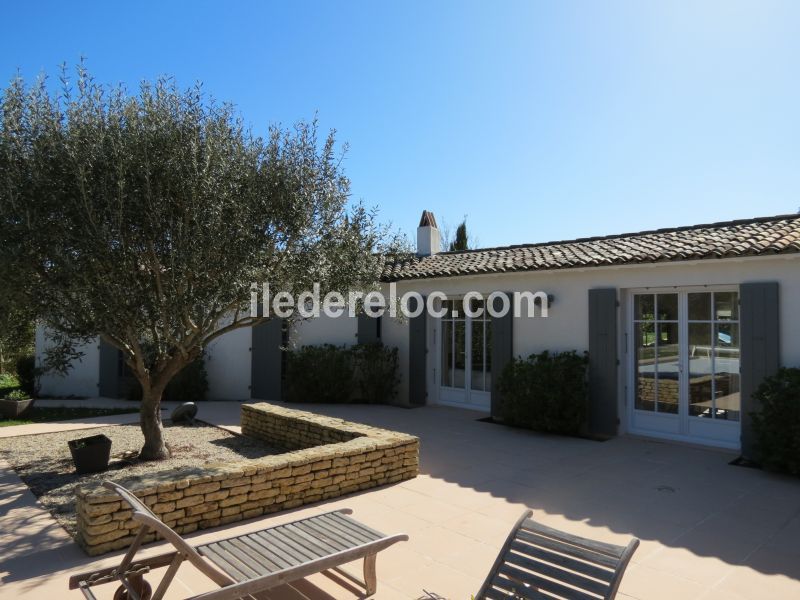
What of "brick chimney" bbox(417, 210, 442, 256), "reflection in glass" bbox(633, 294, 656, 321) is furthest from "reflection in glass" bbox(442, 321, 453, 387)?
"reflection in glass" bbox(633, 294, 656, 321)

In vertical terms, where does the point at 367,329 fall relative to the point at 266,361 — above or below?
above

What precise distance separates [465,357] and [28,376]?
11.7 m

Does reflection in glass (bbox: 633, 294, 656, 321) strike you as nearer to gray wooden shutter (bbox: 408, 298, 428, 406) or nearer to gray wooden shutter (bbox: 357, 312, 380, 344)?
gray wooden shutter (bbox: 408, 298, 428, 406)

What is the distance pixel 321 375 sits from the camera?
13195 mm

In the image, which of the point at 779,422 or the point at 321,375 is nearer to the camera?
the point at 779,422

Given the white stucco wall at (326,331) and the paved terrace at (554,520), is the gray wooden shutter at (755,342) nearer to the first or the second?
the paved terrace at (554,520)

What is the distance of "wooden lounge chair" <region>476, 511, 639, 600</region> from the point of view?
2971 mm

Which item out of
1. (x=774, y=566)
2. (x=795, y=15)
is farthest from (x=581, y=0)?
(x=774, y=566)

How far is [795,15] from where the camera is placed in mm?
→ 7438

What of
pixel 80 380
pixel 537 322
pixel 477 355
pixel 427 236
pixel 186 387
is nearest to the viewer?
pixel 537 322

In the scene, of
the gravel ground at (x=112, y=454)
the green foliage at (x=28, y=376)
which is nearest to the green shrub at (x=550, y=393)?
the gravel ground at (x=112, y=454)

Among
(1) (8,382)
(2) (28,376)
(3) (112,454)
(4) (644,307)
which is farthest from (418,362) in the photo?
(1) (8,382)

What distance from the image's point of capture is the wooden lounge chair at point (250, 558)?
10.4 feet

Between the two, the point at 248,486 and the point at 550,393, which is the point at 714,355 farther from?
the point at 248,486
